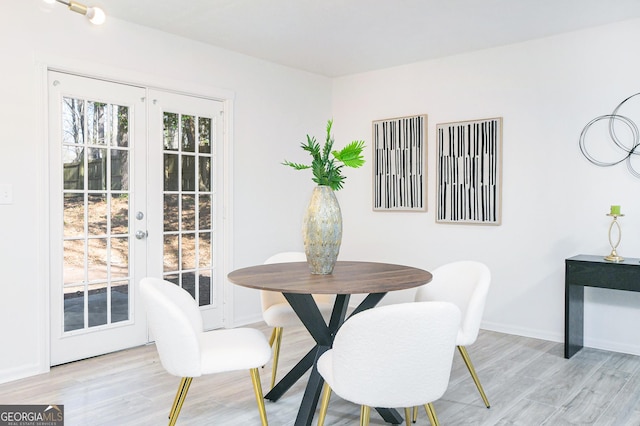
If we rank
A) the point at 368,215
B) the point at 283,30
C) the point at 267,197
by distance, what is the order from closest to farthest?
the point at 283,30
the point at 267,197
the point at 368,215

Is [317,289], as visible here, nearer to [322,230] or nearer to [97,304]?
[322,230]

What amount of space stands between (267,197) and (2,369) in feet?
8.39

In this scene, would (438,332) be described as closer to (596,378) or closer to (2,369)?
(596,378)

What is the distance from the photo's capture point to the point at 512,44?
441 centimetres

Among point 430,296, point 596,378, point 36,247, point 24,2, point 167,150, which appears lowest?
point 596,378

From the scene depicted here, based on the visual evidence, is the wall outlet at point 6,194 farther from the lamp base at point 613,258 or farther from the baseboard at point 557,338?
the lamp base at point 613,258

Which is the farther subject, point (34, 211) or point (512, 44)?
point (512, 44)

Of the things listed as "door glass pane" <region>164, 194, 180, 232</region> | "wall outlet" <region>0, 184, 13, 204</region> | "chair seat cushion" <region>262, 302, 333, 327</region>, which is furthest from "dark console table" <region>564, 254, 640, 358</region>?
"wall outlet" <region>0, 184, 13, 204</region>

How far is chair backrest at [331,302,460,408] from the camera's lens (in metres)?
1.85

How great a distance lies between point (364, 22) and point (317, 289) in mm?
2428

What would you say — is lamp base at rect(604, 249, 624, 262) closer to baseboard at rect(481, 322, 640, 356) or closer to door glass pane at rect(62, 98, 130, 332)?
baseboard at rect(481, 322, 640, 356)

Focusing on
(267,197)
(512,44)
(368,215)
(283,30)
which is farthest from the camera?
(368,215)

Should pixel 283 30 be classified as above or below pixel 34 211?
above

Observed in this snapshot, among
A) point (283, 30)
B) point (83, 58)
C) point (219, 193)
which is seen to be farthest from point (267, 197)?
point (83, 58)
